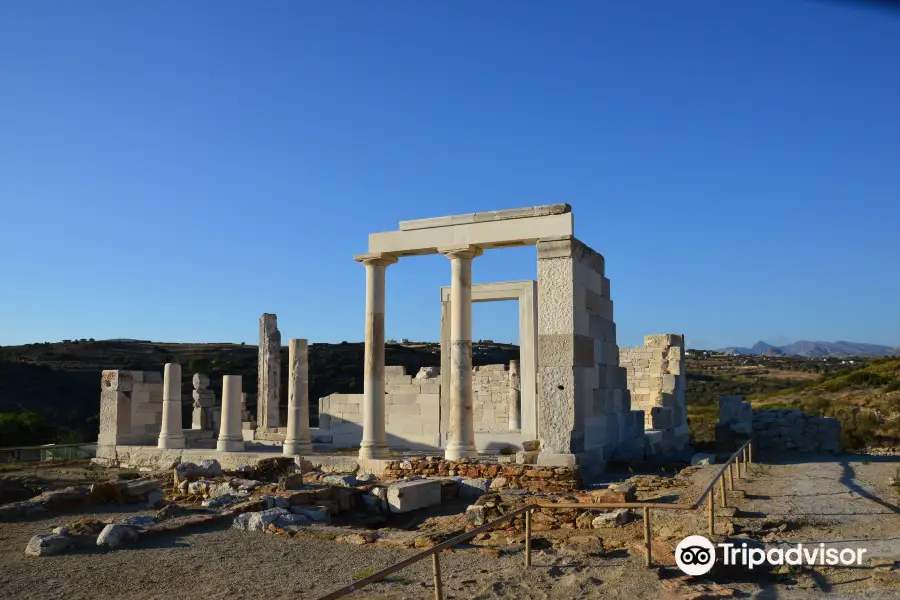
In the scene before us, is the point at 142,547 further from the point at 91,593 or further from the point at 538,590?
the point at 538,590

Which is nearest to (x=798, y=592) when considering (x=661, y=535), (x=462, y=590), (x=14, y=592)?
(x=661, y=535)

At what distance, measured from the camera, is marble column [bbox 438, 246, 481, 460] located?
52.3 feet

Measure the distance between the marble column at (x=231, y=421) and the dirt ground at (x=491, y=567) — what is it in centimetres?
1006

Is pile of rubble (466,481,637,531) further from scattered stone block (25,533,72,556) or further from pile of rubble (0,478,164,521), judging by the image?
pile of rubble (0,478,164,521)

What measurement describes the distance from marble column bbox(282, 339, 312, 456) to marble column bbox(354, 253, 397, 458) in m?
3.66

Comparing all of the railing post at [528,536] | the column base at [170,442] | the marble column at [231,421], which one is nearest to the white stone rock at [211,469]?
the marble column at [231,421]

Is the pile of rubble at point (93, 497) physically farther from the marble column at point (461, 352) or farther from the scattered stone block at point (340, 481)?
the marble column at point (461, 352)

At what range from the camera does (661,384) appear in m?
22.9

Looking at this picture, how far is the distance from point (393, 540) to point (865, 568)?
5.09 m

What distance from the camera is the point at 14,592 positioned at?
25.1 ft

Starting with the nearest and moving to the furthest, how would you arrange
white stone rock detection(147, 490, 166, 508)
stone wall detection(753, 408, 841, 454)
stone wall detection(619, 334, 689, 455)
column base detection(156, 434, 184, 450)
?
1. white stone rock detection(147, 490, 166, 508)
2. stone wall detection(753, 408, 841, 454)
3. stone wall detection(619, 334, 689, 455)
4. column base detection(156, 434, 184, 450)

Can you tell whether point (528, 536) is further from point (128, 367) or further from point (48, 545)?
point (128, 367)

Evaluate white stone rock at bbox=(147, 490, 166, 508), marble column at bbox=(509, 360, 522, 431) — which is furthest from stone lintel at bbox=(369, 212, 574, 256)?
marble column at bbox=(509, 360, 522, 431)

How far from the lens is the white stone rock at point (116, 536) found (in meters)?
9.63
